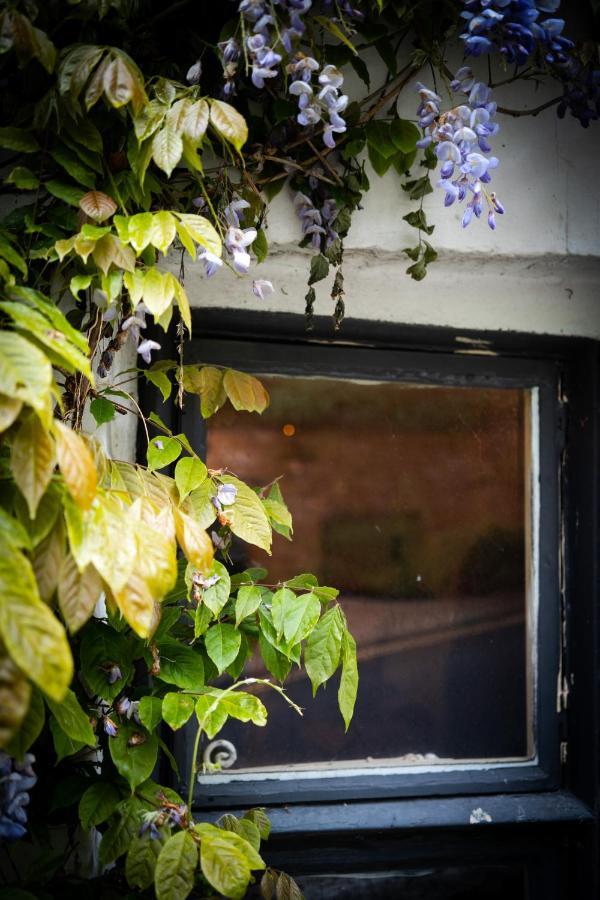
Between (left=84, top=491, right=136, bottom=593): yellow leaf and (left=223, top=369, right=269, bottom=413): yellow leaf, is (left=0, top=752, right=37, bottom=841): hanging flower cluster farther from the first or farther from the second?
(left=223, top=369, right=269, bottom=413): yellow leaf

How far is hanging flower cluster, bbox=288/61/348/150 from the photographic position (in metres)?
1.06

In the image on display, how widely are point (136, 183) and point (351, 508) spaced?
2.73ft

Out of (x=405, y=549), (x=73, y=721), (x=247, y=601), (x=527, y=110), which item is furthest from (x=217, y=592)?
(x=527, y=110)

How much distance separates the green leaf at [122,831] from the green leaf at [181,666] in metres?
0.18

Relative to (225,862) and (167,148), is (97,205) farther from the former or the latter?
(225,862)

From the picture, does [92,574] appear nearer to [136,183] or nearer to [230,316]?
[136,183]

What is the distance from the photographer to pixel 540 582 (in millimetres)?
1628

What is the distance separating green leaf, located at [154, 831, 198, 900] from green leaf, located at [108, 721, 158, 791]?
0.12 meters

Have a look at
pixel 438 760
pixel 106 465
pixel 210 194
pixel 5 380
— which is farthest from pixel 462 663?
pixel 5 380

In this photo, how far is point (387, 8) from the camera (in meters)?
1.27

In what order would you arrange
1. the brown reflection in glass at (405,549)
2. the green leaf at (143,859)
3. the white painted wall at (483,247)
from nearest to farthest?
the green leaf at (143,859) < the white painted wall at (483,247) < the brown reflection in glass at (405,549)

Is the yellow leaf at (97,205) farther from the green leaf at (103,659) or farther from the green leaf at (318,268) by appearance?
the green leaf at (103,659)

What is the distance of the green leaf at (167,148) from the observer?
93 cm

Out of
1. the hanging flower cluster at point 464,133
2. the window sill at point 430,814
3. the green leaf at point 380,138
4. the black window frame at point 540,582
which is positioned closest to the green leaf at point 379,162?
the green leaf at point 380,138
